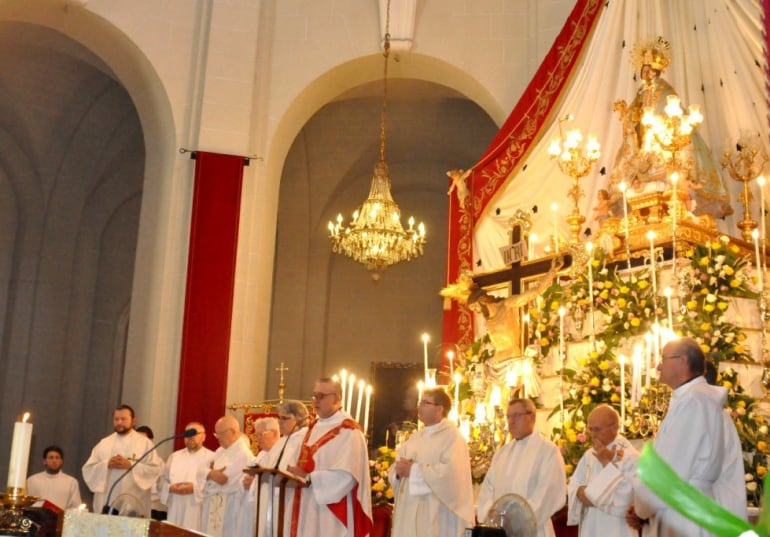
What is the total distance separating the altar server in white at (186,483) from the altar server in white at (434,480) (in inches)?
83.9

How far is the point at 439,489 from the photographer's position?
622cm

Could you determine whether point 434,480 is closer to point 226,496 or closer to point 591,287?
point 591,287

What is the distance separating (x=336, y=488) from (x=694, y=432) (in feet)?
9.30

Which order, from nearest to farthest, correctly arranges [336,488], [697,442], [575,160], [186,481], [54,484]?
[697,442]
[336,488]
[186,481]
[575,160]
[54,484]

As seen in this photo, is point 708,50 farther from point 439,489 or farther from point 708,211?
point 439,489

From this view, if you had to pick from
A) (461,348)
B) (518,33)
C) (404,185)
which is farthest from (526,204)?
(404,185)

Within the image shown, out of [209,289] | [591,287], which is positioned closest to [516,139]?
[591,287]

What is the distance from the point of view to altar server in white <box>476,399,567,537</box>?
5.98 metres

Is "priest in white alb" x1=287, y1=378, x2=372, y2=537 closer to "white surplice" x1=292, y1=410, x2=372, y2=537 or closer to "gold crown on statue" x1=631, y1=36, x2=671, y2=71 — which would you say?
"white surplice" x1=292, y1=410, x2=372, y2=537

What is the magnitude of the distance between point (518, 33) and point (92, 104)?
7.00m

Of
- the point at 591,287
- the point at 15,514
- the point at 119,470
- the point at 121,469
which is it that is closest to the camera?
the point at 15,514

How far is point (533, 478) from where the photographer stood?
19.9ft

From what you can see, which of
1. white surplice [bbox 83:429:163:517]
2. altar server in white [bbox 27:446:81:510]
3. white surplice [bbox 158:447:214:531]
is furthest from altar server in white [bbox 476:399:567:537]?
altar server in white [bbox 27:446:81:510]

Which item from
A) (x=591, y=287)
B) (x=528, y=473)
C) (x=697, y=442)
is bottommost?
(x=528, y=473)
